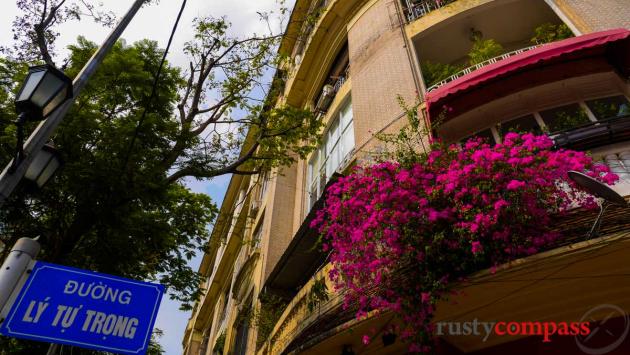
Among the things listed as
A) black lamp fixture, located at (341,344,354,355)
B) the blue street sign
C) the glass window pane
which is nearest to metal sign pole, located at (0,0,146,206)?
the blue street sign

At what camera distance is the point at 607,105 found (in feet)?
21.5

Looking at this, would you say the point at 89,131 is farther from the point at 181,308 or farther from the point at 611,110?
the point at 611,110

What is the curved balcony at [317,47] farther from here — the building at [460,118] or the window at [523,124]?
the window at [523,124]

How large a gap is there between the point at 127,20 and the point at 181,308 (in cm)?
708

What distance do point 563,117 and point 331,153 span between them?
6.10 metres

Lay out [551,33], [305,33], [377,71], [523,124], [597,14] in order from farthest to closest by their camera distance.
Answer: [305,33]
[377,71]
[551,33]
[597,14]
[523,124]

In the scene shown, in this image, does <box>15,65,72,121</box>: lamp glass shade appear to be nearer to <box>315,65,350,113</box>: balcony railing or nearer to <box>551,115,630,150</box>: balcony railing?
<box>551,115,630,150</box>: balcony railing

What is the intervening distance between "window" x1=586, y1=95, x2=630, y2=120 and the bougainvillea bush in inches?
111

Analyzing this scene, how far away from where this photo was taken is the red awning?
5945 millimetres

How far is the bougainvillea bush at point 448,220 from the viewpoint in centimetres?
398

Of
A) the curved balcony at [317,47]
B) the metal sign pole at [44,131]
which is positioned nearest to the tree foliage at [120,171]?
the metal sign pole at [44,131]

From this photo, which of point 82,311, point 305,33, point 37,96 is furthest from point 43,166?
point 305,33

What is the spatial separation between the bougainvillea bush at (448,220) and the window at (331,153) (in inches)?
201

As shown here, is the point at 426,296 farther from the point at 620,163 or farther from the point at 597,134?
the point at 597,134
